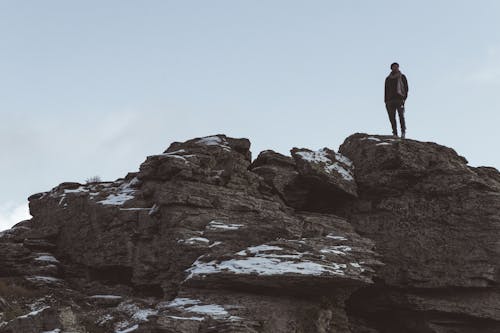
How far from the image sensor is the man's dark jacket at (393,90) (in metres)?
29.9

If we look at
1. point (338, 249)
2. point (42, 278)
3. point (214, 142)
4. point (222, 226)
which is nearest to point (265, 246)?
point (222, 226)

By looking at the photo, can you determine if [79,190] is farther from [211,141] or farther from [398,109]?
[398,109]

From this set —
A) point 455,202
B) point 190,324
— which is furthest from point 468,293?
point 190,324

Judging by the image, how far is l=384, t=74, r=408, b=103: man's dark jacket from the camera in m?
29.9

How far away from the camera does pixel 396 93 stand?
29.9 m

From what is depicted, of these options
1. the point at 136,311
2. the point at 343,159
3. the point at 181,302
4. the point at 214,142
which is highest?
the point at 214,142

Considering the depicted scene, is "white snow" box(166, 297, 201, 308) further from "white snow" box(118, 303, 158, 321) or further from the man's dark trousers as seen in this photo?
the man's dark trousers

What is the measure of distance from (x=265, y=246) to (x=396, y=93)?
45.1 feet

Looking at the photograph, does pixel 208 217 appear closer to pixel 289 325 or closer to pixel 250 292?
pixel 250 292

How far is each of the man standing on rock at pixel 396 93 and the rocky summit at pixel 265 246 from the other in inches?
94.4

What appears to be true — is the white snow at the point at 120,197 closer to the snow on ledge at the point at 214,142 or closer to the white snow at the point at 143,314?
the snow on ledge at the point at 214,142

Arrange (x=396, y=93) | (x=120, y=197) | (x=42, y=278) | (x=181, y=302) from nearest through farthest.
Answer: (x=181, y=302) < (x=42, y=278) < (x=120, y=197) < (x=396, y=93)

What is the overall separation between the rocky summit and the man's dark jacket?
8.88 ft

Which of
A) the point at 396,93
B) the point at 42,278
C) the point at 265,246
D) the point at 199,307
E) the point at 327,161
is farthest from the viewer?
the point at 396,93
